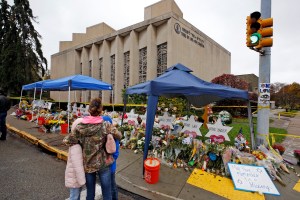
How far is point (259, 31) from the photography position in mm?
4766

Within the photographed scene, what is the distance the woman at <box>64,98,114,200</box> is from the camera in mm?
2281

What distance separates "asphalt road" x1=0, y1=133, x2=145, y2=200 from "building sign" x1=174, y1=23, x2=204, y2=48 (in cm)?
1487

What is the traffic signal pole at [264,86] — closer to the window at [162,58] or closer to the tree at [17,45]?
the window at [162,58]

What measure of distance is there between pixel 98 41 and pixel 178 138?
70.9 ft

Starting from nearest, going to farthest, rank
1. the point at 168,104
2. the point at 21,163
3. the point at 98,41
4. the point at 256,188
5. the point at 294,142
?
the point at 256,188, the point at 21,163, the point at 294,142, the point at 168,104, the point at 98,41

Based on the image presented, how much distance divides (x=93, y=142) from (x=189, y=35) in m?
18.2

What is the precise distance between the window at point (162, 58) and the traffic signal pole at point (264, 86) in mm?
11669

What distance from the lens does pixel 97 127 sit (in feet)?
7.52

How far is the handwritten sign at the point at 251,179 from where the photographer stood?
360cm

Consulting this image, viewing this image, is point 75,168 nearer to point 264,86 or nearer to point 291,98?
point 264,86

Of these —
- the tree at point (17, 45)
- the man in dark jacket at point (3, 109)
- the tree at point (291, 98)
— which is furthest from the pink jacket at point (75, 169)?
the tree at point (291, 98)

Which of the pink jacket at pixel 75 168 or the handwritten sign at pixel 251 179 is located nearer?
the pink jacket at pixel 75 168

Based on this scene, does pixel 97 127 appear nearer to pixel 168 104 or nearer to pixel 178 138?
pixel 178 138

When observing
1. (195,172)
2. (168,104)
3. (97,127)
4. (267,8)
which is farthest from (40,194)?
(168,104)
